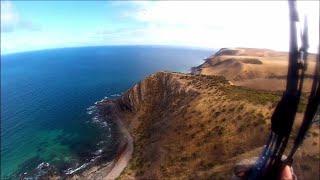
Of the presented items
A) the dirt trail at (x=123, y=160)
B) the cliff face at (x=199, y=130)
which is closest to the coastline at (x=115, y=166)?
the dirt trail at (x=123, y=160)

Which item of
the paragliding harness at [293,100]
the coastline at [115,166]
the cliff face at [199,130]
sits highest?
the paragliding harness at [293,100]

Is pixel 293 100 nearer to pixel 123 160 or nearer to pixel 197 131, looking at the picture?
pixel 197 131

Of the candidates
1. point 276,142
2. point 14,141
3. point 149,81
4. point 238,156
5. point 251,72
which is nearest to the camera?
point 276,142

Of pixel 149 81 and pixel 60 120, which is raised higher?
pixel 149 81

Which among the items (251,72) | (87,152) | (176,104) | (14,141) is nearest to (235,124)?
(176,104)

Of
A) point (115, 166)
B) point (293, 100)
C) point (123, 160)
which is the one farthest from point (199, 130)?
point (293, 100)

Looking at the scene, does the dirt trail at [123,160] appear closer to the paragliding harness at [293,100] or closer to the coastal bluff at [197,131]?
the coastal bluff at [197,131]

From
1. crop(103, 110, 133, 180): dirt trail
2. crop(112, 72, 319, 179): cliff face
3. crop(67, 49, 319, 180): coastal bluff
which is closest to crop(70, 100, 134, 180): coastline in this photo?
crop(103, 110, 133, 180): dirt trail

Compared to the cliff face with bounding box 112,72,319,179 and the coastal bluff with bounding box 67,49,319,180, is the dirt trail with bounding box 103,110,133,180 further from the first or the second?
the cliff face with bounding box 112,72,319,179

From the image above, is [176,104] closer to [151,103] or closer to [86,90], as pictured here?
[151,103]
